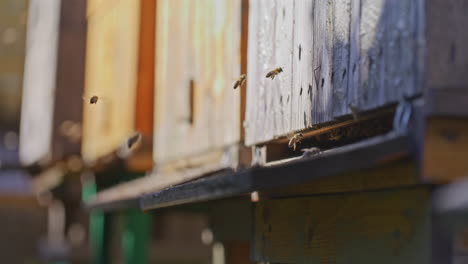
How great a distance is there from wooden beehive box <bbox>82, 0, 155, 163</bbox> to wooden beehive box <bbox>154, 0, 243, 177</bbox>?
457 mm

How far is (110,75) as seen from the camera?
8.35 metres

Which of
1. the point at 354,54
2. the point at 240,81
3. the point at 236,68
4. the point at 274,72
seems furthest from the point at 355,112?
the point at 236,68

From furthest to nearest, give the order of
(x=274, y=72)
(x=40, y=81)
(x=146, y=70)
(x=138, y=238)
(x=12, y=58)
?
(x=12, y=58)
(x=40, y=81)
(x=138, y=238)
(x=146, y=70)
(x=274, y=72)

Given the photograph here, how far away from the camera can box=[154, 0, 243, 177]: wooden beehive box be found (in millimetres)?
4879

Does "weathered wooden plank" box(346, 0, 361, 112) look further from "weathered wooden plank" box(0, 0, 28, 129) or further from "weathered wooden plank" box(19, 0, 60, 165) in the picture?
"weathered wooden plank" box(0, 0, 28, 129)

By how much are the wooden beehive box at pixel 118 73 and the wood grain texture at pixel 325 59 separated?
2.84 meters

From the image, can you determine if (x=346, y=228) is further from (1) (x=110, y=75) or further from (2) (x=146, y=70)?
(1) (x=110, y=75)

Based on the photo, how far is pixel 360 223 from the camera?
3381 mm

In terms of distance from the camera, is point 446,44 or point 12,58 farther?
point 12,58

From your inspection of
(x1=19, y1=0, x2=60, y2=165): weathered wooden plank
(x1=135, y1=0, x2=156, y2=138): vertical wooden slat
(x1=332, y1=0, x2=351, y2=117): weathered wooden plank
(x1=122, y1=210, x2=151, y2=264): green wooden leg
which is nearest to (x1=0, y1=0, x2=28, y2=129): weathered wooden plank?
(x1=19, y1=0, x2=60, y2=165): weathered wooden plank

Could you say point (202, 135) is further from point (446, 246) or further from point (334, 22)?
point (446, 246)

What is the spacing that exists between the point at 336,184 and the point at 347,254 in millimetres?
267

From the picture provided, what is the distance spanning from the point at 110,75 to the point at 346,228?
203 inches

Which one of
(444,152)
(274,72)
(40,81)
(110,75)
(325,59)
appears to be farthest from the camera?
(40,81)
